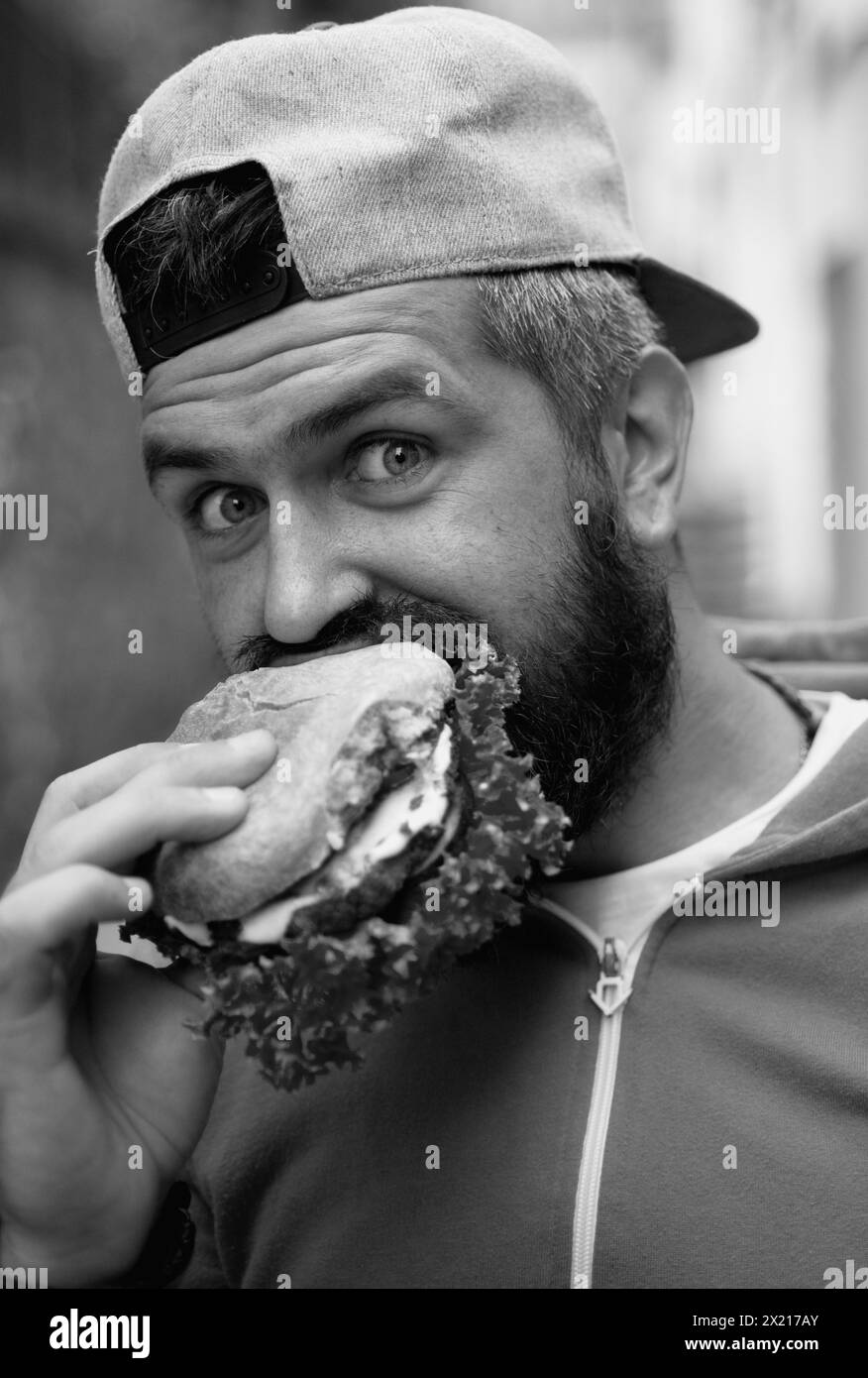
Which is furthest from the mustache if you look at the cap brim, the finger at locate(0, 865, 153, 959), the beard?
the cap brim

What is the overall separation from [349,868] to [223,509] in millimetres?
1112

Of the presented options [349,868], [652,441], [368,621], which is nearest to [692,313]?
[652,441]

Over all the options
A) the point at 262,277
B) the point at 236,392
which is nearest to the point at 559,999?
the point at 236,392

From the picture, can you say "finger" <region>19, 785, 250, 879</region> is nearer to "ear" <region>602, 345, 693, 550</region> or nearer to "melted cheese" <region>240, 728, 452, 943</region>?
"melted cheese" <region>240, 728, 452, 943</region>

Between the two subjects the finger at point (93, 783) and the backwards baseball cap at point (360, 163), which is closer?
the finger at point (93, 783)

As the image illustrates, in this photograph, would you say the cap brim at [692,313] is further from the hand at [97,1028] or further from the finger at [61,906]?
the finger at [61,906]

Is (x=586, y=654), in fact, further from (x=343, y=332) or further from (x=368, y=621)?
(x=343, y=332)

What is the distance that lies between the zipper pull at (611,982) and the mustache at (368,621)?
689mm

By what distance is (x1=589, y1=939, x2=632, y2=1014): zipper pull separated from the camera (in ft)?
8.05

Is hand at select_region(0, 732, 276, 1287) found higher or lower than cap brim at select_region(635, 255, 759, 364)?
lower

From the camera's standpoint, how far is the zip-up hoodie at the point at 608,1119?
224cm

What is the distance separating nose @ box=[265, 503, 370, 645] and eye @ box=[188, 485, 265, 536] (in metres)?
→ 0.26

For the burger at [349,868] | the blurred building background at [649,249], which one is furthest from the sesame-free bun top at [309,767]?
the blurred building background at [649,249]

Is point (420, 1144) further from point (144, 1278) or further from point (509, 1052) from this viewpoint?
point (144, 1278)
